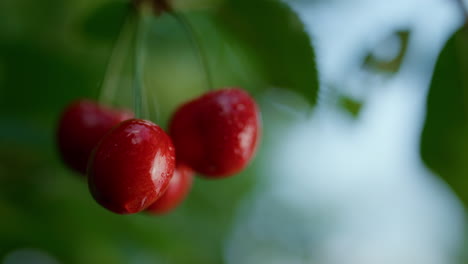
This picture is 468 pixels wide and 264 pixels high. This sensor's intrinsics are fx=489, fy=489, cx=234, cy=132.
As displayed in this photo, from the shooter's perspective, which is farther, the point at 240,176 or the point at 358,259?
the point at 358,259

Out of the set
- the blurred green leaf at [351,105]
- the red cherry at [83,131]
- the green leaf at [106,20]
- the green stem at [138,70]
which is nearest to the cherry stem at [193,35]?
the green stem at [138,70]

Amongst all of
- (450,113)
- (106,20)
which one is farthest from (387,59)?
(106,20)

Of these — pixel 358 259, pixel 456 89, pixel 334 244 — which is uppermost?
pixel 456 89

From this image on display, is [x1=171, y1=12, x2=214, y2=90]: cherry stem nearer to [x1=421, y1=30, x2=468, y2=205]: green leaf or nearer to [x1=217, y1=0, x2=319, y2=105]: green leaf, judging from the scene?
[x1=217, y1=0, x2=319, y2=105]: green leaf

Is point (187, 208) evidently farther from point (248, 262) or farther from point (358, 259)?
point (358, 259)

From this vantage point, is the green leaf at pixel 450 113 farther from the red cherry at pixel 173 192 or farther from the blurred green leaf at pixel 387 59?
the red cherry at pixel 173 192

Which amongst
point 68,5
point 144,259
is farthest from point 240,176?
point 68,5

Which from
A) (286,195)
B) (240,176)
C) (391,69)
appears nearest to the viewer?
(391,69)

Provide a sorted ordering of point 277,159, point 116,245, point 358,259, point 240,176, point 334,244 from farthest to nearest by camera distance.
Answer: point 358,259, point 334,244, point 277,159, point 240,176, point 116,245
